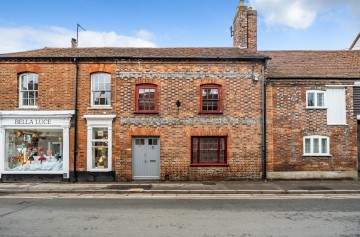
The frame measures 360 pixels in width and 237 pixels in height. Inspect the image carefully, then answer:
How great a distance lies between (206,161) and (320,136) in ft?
19.6

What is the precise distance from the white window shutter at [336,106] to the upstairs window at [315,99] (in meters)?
0.25

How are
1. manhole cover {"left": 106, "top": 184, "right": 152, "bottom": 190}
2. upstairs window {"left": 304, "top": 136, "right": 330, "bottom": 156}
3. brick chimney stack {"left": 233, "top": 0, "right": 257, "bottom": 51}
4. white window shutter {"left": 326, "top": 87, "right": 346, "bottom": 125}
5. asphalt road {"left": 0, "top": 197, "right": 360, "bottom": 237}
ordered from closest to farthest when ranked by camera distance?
1. asphalt road {"left": 0, "top": 197, "right": 360, "bottom": 237}
2. manhole cover {"left": 106, "top": 184, "right": 152, "bottom": 190}
3. upstairs window {"left": 304, "top": 136, "right": 330, "bottom": 156}
4. white window shutter {"left": 326, "top": 87, "right": 346, "bottom": 125}
5. brick chimney stack {"left": 233, "top": 0, "right": 257, "bottom": 51}

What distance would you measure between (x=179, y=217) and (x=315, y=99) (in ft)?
36.6

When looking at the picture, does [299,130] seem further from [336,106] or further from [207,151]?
[207,151]

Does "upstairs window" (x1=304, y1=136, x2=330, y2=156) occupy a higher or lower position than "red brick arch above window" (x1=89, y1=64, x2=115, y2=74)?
lower

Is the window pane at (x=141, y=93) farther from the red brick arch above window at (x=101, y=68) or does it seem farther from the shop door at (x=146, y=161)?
the shop door at (x=146, y=161)

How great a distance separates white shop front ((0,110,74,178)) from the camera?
1598 cm

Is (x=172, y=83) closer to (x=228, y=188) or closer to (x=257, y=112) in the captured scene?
(x=257, y=112)

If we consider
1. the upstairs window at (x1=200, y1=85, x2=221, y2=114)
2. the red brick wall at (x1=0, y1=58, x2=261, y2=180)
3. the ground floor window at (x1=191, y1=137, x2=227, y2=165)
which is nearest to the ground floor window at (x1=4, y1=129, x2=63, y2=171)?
the red brick wall at (x1=0, y1=58, x2=261, y2=180)

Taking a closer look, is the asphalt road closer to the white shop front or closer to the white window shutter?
the white shop front

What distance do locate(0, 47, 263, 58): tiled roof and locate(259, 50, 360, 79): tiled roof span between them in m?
1.77

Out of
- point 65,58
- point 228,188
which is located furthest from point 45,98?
point 228,188

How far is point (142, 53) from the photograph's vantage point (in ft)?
55.8

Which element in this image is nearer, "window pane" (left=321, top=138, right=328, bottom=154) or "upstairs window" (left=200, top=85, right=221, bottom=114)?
"upstairs window" (left=200, top=85, right=221, bottom=114)
